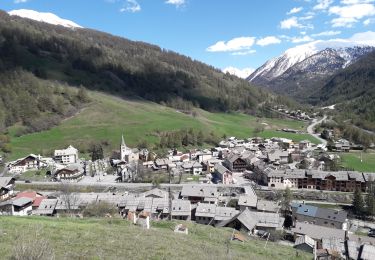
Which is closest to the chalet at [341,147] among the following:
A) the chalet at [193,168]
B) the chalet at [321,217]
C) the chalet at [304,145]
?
the chalet at [304,145]

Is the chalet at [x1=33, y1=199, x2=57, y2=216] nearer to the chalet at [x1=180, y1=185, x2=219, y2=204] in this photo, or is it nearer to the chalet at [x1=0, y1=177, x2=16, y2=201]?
the chalet at [x1=0, y1=177, x2=16, y2=201]

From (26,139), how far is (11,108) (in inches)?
786

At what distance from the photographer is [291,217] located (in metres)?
62.2

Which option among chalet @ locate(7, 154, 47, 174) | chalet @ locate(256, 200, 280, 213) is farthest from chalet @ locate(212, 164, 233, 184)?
chalet @ locate(7, 154, 47, 174)

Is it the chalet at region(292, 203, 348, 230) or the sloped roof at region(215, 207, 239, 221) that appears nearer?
the sloped roof at region(215, 207, 239, 221)

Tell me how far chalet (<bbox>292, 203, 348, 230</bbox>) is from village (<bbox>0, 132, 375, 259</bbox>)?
15cm

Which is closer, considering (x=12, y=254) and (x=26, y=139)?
(x=12, y=254)

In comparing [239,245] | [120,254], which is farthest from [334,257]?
[120,254]

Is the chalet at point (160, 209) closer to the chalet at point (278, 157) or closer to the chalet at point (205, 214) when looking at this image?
the chalet at point (205, 214)

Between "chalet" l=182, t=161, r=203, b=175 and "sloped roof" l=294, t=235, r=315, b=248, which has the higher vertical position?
"chalet" l=182, t=161, r=203, b=175

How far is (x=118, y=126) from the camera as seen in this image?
130 m

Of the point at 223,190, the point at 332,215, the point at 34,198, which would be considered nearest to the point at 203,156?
the point at 223,190

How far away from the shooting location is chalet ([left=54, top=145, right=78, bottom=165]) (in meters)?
101

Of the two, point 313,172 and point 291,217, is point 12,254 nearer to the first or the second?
point 291,217
